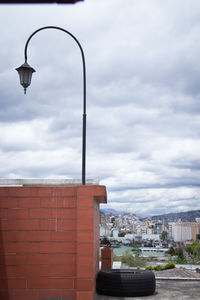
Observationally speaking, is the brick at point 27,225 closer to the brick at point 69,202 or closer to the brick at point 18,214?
the brick at point 18,214

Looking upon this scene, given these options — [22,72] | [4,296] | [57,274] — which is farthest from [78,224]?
[22,72]

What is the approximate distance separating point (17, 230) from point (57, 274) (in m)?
0.83

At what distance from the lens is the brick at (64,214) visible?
518 cm

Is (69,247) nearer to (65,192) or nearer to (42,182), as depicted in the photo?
(65,192)

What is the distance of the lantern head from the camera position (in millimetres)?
6541

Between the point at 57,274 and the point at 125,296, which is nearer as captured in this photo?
the point at 57,274

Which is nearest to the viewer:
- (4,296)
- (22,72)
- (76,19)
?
(4,296)

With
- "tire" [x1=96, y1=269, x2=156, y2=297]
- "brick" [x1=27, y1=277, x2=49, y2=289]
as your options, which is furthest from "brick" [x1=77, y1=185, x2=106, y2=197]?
"tire" [x1=96, y1=269, x2=156, y2=297]

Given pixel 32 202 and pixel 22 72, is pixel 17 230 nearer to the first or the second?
pixel 32 202

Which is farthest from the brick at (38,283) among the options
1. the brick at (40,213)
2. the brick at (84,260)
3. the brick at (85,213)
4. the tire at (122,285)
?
the tire at (122,285)

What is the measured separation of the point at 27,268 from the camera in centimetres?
509

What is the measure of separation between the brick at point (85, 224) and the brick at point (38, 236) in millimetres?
461

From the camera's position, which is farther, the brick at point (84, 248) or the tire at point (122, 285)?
the tire at point (122, 285)

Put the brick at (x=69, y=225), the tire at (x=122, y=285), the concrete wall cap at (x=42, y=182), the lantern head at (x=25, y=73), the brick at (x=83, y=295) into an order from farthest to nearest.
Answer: the concrete wall cap at (x=42, y=182), the lantern head at (x=25, y=73), the tire at (x=122, y=285), the brick at (x=69, y=225), the brick at (x=83, y=295)
